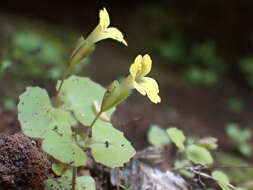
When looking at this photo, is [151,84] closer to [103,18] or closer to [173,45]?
[103,18]

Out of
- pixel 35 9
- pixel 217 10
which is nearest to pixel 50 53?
pixel 35 9

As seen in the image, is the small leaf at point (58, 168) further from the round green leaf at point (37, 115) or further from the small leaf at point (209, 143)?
the small leaf at point (209, 143)

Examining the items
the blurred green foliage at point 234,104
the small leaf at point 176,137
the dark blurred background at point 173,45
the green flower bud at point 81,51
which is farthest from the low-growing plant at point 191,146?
the blurred green foliage at point 234,104

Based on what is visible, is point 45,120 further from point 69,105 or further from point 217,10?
point 217,10

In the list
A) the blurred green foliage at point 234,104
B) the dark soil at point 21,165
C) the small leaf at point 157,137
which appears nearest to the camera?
the dark soil at point 21,165

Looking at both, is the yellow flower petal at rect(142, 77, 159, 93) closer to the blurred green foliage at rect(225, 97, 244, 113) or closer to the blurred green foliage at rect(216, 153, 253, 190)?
the blurred green foliage at rect(216, 153, 253, 190)

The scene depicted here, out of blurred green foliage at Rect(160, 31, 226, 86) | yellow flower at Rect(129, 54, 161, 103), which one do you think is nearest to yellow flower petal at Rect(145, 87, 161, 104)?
yellow flower at Rect(129, 54, 161, 103)
